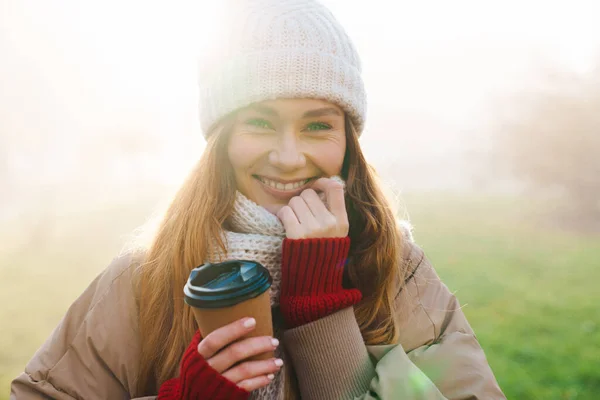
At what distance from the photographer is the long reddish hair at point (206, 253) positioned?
1825 mm

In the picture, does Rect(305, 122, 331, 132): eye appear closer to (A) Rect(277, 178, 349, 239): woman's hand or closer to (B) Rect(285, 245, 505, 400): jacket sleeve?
(A) Rect(277, 178, 349, 239): woman's hand

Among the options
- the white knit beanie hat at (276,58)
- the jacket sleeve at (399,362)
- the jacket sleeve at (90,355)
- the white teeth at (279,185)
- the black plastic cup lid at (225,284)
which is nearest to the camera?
the black plastic cup lid at (225,284)

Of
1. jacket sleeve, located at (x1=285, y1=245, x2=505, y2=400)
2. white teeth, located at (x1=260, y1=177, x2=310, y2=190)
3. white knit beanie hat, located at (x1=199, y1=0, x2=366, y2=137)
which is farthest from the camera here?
white teeth, located at (x1=260, y1=177, x2=310, y2=190)

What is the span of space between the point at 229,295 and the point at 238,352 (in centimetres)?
18

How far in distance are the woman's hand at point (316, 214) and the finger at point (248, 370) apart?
20.1 inches

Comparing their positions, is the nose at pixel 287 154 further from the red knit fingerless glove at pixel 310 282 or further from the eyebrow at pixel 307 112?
the red knit fingerless glove at pixel 310 282

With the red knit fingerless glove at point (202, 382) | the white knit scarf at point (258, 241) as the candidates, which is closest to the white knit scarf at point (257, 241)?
the white knit scarf at point (258, 241)

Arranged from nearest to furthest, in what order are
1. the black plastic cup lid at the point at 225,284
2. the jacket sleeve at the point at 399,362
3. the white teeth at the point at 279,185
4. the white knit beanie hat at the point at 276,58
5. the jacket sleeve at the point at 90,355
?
the black plastic cup lid at the point at 225,284 → the jacket sleeve at the point at 399,362 → the jacket sleeve at the point at 90,355 → the white knit beanie hat at the point at 276,58 → the white teeth at the point at 279,185

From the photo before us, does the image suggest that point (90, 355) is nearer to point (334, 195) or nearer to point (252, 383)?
point (252, 383)

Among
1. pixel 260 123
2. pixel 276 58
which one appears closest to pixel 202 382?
pixel 260 123

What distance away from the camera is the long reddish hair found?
5.99 ft

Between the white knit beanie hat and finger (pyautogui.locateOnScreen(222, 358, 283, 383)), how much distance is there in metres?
0.97

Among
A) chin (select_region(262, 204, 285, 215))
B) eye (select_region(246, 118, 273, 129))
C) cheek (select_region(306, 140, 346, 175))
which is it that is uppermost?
eye (select_region(246, 118, 273, 129))

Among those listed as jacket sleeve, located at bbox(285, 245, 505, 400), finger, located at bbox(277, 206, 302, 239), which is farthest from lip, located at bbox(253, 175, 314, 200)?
jacket sleeve, located at bbox(285, 245, 505, 400)
